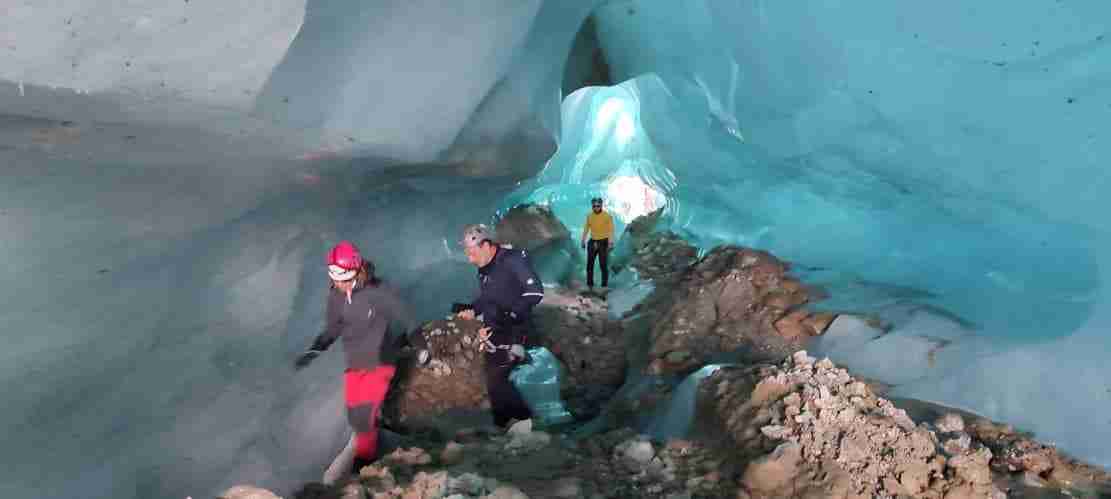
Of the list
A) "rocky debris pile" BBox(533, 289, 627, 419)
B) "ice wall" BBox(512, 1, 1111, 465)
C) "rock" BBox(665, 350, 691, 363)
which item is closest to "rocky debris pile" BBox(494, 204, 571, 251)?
"rocky debris pile" BBox(533, 289, 627, 419)

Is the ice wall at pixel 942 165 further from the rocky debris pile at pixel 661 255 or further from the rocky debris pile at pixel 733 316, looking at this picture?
the rocky debris pile at pixel 661 255

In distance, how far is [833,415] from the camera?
7.82 ft

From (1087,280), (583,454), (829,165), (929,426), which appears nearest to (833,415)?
(929,426)

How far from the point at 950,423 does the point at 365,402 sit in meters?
2.49

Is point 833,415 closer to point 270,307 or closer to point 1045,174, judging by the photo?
point 1045,174

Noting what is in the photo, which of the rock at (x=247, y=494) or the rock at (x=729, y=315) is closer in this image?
the rock at (x=247, y=494)

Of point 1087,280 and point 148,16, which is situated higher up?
point 148,16

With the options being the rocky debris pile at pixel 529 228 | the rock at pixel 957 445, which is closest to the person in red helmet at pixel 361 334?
the rock at pixel 957 445

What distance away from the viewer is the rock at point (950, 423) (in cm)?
260

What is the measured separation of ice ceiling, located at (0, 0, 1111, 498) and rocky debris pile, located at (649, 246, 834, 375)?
0.37 meters

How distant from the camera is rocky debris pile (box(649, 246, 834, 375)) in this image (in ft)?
13.9

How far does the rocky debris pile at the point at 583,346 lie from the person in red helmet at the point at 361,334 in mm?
1410

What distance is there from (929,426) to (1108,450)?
59 centimetres

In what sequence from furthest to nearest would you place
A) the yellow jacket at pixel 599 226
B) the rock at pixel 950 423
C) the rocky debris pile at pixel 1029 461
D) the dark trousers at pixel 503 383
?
the yellow jacket at pixel 599 226 → the dark trousers at pixel 503 383 → the rock at pixel 950 423 → the rocky debris pile at pixel 1029 461
